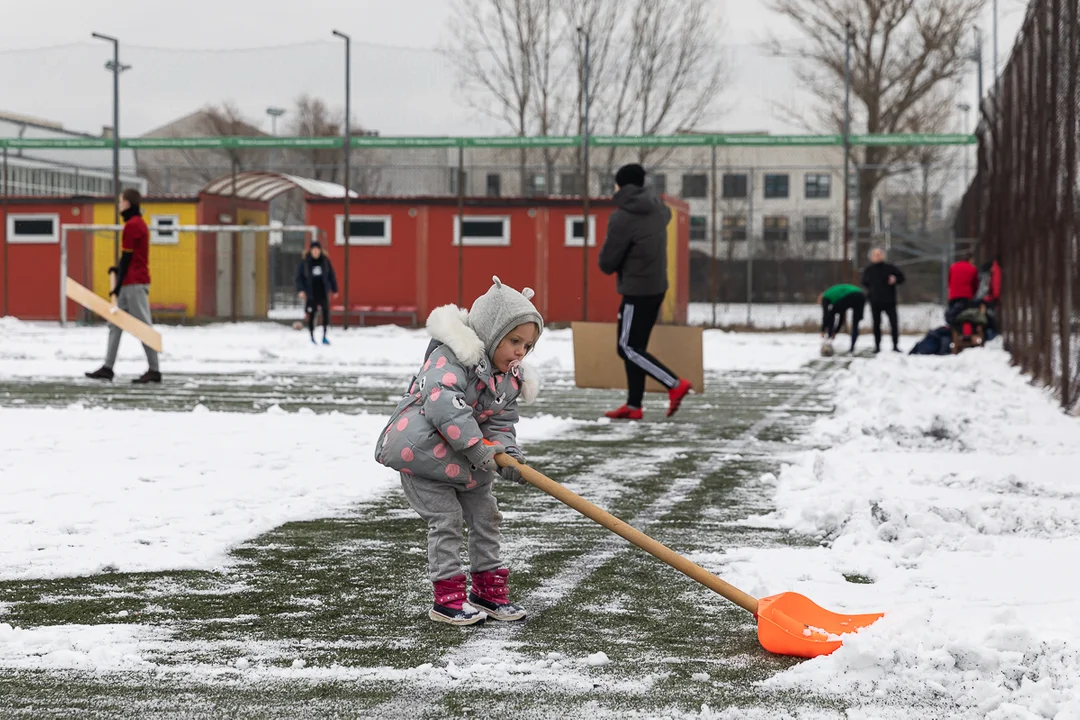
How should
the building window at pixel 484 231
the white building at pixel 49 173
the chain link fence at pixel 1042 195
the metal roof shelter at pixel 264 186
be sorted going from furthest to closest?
the white building at pixel 49 173, the metal roof shelter at pixel 264 186, the building window at pixel 484 231, the chain link fence at pixel 1042 195

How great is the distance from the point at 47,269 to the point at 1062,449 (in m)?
24.0

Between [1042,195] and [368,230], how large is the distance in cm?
1661

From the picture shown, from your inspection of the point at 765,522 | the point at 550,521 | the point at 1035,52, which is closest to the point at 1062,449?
the point at 765,522

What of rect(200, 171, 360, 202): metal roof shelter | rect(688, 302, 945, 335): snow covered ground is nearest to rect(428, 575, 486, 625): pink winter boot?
rect(688, 302, 945, 335): snow covered ground

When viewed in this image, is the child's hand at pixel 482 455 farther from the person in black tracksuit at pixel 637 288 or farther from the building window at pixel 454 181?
the building window at pixel 454 181

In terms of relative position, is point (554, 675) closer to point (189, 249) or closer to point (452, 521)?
point (452, 521)

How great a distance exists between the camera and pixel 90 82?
26453 millimetres

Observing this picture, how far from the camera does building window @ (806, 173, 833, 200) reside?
39938mm

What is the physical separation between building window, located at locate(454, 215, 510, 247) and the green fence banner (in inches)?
76.9

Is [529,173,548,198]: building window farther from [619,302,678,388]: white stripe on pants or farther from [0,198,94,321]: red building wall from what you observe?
[619,302,678,388]: white stripe on pants

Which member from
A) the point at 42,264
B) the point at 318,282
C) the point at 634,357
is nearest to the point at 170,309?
the point at 42,264

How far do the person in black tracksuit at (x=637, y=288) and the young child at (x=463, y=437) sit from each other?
5.71 meters

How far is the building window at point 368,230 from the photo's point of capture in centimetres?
2661

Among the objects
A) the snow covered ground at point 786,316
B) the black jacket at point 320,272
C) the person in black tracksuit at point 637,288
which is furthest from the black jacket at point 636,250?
the snow covered ground at point 786,316
